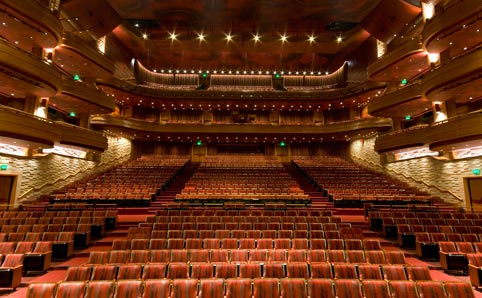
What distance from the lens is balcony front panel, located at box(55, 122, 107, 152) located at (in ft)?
28.9

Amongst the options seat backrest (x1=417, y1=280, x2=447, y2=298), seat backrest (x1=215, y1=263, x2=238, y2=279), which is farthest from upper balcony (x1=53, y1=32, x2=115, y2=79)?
seat backrest (x1=417, y1=280, x2=447, y2=298)

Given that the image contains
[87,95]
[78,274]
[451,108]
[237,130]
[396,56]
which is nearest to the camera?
[78,274]

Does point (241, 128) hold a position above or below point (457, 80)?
above

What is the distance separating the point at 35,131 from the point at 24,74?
161 cm

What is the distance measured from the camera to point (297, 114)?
16266mm

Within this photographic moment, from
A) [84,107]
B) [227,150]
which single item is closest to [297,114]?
[227,150]

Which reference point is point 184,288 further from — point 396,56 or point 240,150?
point 240,150

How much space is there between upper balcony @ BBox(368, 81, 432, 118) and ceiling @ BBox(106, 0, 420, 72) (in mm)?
3601

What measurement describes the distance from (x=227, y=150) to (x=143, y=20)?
8.40 metres

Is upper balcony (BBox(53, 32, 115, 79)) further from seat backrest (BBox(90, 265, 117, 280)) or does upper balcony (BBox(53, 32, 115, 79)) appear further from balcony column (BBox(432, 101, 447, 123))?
balcony column (BBox(432, 101, 447, 123))

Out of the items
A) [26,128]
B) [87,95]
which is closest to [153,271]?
[26,128]

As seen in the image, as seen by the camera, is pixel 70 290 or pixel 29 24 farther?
pixel 29 24

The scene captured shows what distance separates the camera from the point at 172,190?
988 centimetres

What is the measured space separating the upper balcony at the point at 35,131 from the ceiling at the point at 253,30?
20.2 ft
